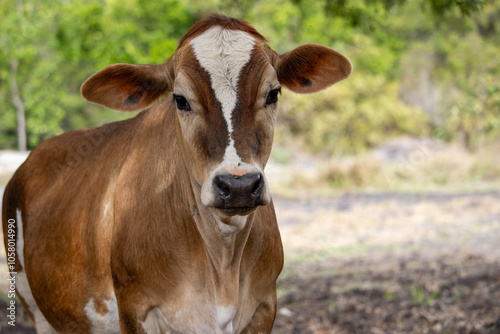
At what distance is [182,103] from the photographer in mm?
2588

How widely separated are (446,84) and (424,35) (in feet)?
21.7

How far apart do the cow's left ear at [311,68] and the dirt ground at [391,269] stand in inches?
112

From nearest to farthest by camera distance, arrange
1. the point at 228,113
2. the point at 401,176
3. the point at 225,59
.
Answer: the point at 228,113 < the point at 225,59 < the point at 401,176

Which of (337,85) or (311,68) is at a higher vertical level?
(311,68)

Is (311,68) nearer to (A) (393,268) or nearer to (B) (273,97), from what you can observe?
(B) (273,97)

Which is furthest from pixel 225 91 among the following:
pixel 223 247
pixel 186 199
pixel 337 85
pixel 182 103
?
pixel 337 85

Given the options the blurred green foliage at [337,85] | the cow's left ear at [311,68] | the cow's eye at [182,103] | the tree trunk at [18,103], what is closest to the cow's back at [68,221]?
the cow's eye at [182,103]

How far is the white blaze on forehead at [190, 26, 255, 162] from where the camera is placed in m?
2.43

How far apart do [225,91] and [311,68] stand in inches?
27.1

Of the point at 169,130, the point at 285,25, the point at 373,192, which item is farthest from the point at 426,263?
the point at 285,25

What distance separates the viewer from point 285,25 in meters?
30.2

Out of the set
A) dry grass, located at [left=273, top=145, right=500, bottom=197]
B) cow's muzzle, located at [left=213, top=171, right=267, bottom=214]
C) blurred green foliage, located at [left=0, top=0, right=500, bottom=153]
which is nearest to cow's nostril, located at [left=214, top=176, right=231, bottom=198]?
cow's muzzle, located at [left=213, top=171, right=267, bottom=214]

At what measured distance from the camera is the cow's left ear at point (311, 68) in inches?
111

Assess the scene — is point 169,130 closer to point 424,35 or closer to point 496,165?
point 496,165
